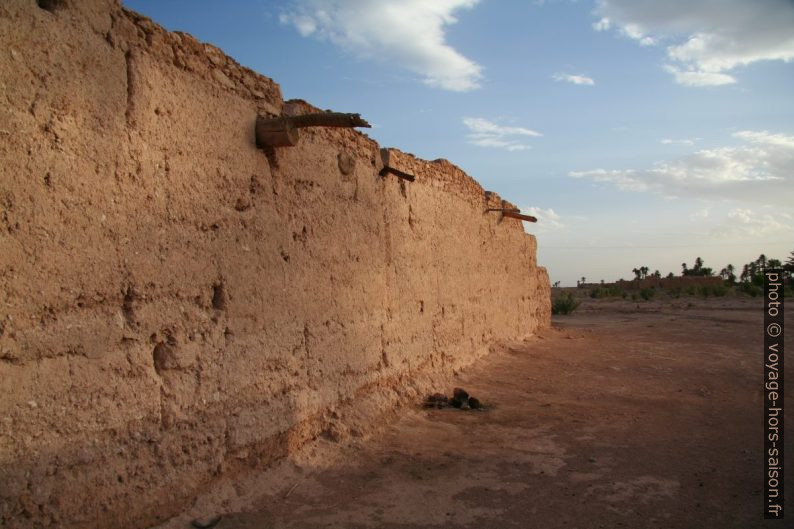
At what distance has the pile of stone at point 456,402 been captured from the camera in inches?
213

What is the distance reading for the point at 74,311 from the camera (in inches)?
97.0

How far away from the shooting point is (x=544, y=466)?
12.7 feet

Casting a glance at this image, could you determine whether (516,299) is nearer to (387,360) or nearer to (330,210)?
(387,360)

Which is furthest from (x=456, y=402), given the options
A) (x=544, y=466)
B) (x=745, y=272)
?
(x=745, y=272)

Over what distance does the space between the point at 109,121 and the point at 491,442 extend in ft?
11.0

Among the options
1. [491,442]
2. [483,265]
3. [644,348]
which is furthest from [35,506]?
[644,348]

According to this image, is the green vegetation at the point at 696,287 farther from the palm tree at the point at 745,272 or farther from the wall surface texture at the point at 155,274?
the wall surface texture at the point at 155,274

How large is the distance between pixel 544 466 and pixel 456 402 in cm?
163

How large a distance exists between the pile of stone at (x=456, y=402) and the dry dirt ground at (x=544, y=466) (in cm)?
12

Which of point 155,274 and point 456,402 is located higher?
point 155,274

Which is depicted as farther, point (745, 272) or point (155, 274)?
point (745, 272)

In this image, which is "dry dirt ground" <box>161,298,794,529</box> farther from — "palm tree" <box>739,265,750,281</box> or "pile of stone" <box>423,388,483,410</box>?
"palm tree" <box>739,265,750,281</box>

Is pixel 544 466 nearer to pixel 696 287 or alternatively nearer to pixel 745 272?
pixel 696 287

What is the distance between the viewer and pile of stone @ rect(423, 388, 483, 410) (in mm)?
5410
